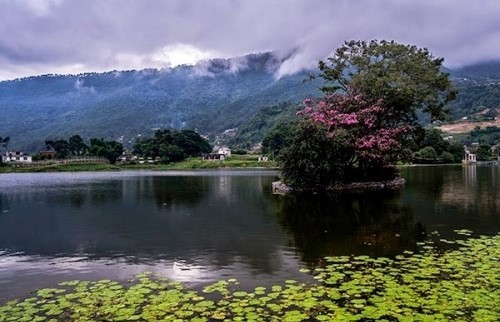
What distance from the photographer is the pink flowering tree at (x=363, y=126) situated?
40062mm

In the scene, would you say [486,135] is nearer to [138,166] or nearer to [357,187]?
[138,166]

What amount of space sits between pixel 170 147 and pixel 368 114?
98.3m

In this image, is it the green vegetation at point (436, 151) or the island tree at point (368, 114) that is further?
the green vegetation at point (436, 151)

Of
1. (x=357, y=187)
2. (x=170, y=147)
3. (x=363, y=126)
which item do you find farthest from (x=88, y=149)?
(x=357, y=187)

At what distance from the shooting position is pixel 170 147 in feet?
438

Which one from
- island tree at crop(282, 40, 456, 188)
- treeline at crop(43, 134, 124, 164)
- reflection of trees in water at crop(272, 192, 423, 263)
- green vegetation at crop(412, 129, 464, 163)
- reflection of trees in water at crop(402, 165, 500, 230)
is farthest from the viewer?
treeline at crop(43, 134, 124, 164)

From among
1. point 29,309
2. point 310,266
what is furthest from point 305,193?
point 29,309

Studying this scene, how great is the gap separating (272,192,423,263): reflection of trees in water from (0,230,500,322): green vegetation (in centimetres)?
259

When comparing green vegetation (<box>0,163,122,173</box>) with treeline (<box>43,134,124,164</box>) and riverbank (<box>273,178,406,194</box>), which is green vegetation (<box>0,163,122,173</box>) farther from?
riverbank (<box>273,178,406,194</box>)

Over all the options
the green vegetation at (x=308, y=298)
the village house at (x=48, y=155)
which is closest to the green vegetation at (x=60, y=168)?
the village house at (x=48, y=155)

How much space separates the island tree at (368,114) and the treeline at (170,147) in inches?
3564

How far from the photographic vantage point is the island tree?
127ft

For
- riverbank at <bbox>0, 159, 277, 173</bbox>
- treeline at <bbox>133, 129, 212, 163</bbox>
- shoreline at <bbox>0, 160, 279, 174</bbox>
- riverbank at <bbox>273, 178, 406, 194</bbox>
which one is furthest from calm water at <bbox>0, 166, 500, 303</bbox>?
treeline at <bbox>133, 129, 212, 163</bbox>

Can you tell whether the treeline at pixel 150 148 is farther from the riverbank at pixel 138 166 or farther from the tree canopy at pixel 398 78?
the tree canopy at pixel 398 78
